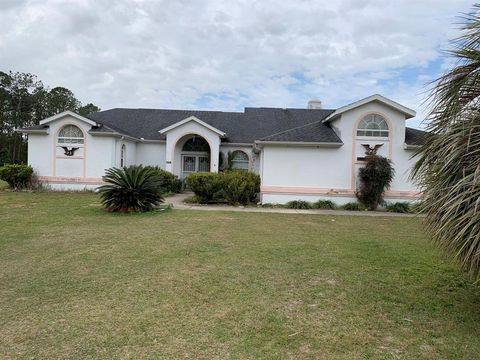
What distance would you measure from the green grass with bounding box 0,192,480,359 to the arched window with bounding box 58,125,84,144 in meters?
12.6

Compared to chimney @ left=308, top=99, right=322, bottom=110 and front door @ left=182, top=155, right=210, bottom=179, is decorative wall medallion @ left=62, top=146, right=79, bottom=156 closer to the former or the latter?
front door @ left=182, top=155, right=210, bottom=179

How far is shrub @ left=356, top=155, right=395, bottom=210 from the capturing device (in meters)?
16.5

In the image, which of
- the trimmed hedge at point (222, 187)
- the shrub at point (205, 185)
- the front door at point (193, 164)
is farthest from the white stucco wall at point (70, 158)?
the trimmed hedge at point (222, 187)

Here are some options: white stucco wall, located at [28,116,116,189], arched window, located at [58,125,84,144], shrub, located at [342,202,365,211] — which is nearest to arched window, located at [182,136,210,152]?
white stucco wall, located at [28,116,116,189]

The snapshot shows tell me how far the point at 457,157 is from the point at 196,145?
839 inches

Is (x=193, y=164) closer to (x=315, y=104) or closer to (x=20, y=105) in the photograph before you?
(x=315, y=104)

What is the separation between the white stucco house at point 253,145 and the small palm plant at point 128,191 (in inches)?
220

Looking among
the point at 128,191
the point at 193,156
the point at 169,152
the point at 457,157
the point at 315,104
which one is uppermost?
the point at 315,104

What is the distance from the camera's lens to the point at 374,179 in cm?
1652

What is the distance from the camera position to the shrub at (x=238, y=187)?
17375mm

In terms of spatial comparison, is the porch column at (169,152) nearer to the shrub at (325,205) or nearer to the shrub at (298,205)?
the shrub at (298,205)

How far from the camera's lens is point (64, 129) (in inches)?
850

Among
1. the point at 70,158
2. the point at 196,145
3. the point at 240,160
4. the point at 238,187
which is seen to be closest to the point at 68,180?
the point at 70,158

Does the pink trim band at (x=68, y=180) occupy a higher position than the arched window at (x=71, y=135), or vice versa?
the arched window at (x=71, y=135)
